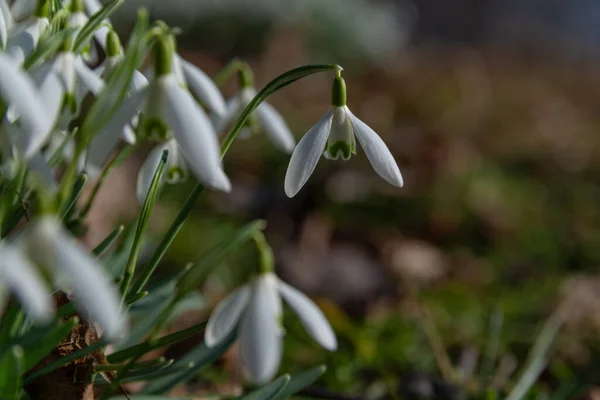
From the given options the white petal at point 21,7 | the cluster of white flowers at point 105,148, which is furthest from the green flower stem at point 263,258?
the white petal at point 21,7

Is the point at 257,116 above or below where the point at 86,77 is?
→ below

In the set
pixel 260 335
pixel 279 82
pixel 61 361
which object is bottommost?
pixel 61 361

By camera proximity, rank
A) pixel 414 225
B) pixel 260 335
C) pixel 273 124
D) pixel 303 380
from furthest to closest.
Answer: pixel 414 225
pixel 273 124
pixel 303 380
pixel 260 335

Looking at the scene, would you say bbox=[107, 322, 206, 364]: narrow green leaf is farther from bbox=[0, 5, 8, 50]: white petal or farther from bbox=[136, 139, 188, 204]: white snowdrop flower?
bbox=[0, 5, 8, 50]: white petal

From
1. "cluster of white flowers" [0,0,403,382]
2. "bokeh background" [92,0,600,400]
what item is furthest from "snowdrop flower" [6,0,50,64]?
"bokeh background" [92,0,600,400]

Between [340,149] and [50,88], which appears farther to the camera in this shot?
[340,149]

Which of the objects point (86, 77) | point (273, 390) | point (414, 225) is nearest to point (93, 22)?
point (86, 77)

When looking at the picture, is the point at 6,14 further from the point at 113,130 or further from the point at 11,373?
the point at 11,373

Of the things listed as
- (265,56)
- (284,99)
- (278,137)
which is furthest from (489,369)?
(265,56)
